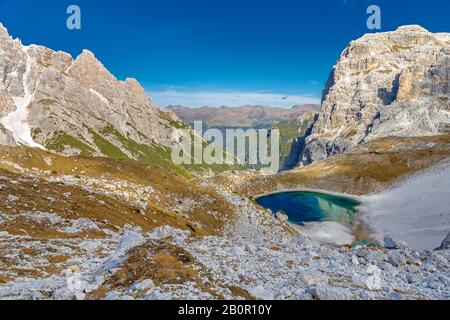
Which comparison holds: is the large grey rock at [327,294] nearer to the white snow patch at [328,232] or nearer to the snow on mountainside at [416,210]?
the snow on mountainside at [416,210]

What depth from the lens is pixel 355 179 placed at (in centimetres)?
19988

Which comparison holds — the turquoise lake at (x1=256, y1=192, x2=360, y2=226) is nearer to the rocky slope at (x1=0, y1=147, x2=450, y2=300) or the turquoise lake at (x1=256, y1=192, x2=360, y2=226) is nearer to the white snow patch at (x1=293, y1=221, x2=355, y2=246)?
the white snow patch at (x1=293, y1=221, x2=355, y2=246)

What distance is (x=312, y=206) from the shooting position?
529ft

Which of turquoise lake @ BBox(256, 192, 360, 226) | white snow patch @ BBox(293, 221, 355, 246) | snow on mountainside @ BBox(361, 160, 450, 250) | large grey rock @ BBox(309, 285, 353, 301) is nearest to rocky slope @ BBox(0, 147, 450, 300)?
large grey rock @ BBox(309, 285, 353, 301)

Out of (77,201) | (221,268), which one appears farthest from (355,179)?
(221,268)

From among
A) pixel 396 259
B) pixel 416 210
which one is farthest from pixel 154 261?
pixel 416 210

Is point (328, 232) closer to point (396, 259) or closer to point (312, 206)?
point (312, 206)

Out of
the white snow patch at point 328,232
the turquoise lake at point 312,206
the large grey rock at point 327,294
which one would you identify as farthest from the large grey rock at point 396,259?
the turquoise lake at point 312,206

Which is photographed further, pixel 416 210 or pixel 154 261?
pixel 416 210

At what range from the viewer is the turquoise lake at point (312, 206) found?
13912 centimetres

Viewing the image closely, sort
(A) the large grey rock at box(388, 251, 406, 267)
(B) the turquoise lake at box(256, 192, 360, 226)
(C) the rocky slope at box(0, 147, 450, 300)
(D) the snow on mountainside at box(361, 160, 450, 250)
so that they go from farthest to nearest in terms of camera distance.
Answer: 1. (B) the turquoise lake at box(256, 192, 360, 226)
2. (D) the snow on mountainside at box(361, 160, 450, 250)
3. (A) the large grey rock at box(388, 251, 406, 267)
4. (C) the rocky slope at box(0, 147, 450, 300)

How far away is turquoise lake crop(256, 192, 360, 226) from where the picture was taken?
456 feet

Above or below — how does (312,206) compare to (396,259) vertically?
below
